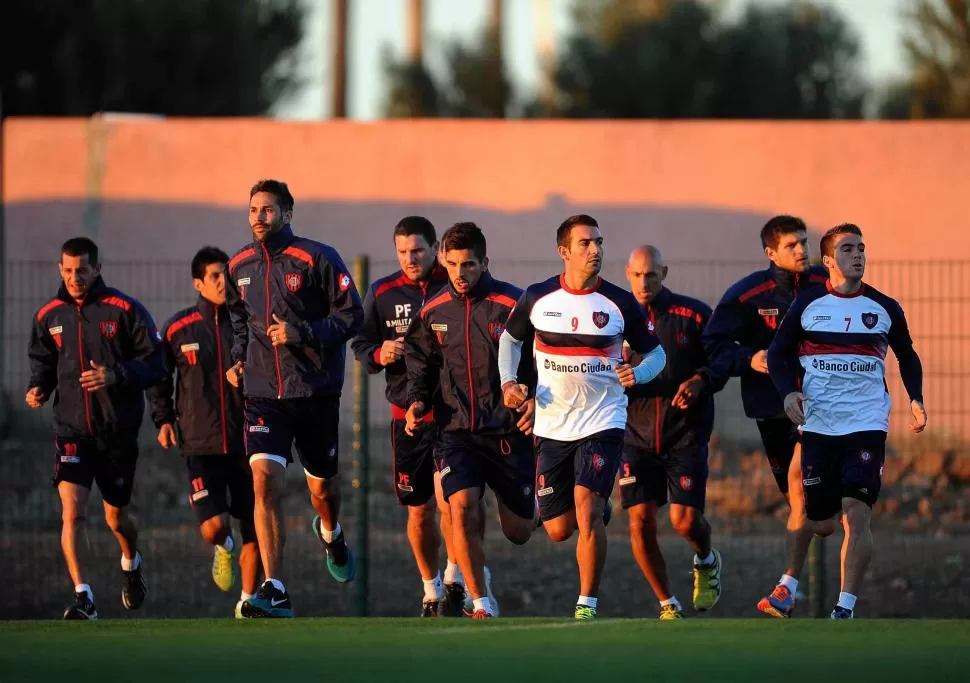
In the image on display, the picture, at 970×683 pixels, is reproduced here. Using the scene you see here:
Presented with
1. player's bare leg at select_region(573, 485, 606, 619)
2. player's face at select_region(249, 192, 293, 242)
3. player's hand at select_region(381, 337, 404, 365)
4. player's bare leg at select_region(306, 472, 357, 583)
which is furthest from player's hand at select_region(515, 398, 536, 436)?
player's face at select_region(249, 192, 293, 242)

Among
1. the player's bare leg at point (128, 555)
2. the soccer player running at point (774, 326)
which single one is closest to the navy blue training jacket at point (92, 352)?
the player's bare leg at point (128, 555)

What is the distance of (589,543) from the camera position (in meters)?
9.63

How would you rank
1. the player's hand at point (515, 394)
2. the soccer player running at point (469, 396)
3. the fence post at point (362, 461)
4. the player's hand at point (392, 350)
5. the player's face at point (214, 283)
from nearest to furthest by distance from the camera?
the player's hand at point (515, 394), the soccer player running at point (469, 396), the player's hand at point (392, 350), the player's face at point (214, 283), the fence post at point (362, 461)

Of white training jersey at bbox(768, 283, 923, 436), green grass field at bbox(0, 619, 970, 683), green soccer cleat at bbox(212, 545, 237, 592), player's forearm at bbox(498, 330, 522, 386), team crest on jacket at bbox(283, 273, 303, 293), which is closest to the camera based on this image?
Answer: green grass field at bbox(0, 619, 970, 683)

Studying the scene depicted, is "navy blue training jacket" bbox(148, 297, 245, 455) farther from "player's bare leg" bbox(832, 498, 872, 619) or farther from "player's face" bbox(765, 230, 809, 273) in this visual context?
"player's bare leg" bbox(832, 498, 872, 619)

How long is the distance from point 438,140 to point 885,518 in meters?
7.59

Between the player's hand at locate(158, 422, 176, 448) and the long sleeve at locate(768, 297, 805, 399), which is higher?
the long sleeve at locate(768, 297, 805, 399)

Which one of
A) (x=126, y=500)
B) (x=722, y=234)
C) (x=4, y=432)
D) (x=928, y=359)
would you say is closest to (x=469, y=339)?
(x=126, y=500)

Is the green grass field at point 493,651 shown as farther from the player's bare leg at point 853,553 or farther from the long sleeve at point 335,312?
the long sleeve at point 335,312

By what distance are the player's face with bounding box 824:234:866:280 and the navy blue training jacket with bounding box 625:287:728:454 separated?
4.04ft

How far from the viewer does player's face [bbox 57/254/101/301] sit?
11.3 metres

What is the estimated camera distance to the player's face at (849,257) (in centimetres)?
994

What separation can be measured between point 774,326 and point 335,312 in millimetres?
2873

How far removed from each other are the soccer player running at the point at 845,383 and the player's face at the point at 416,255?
7.59 feet
